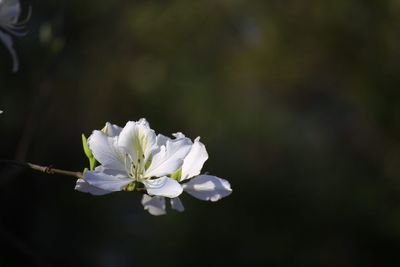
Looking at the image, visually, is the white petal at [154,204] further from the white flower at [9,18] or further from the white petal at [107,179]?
the white flower at [9,18]

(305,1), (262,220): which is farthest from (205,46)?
(262,220)

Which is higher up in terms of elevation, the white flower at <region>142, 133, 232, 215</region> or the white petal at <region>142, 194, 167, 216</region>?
the white flower at <region>142, 133, 232, 215</region>

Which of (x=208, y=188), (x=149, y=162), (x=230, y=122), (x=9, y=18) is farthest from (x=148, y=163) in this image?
(x=230, y=122)

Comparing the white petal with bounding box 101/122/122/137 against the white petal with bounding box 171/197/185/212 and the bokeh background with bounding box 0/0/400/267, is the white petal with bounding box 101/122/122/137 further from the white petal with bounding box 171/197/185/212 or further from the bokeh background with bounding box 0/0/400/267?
the bokeh background with bounding box 0/0/400/267

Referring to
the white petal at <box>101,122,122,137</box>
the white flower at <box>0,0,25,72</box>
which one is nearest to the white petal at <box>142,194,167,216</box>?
the white petal at <box>101,122,122,137</box>

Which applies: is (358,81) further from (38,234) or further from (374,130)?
(38,234)

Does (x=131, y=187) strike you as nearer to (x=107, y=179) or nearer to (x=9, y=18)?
(x=107, y=179)

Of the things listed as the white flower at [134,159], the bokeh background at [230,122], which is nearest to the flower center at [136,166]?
the white flower at [134,159]

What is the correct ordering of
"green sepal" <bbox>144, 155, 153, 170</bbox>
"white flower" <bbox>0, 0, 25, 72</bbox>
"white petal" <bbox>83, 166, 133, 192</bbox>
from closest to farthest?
"white petal" <bbox>83, 166, 133, 192</bbox>, "green sepal" <bbox>144, 155, 153, 170</bbox>, "white flower" <bbox>0, 0, 25, 72</bbox>
